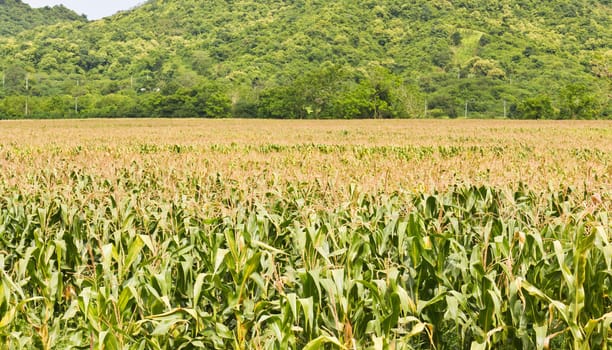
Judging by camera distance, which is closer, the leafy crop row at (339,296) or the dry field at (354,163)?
the leafy crop row at (339,296)

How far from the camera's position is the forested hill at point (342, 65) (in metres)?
106

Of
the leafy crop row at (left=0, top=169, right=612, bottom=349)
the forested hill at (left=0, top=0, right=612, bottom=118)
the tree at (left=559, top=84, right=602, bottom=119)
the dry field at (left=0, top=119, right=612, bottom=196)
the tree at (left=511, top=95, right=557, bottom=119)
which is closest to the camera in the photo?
the leafy crop row at (left=0, top=169, right=612, bottom=349)

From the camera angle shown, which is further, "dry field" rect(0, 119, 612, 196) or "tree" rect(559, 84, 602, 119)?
"tree" rect(559, 84, 602, 119)

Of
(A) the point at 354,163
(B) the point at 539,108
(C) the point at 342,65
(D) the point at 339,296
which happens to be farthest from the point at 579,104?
(D) the point at 339,296

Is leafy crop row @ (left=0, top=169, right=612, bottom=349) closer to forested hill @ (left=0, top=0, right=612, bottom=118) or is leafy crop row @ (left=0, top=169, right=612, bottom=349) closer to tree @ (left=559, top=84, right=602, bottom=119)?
forested hill @ (left=0, top=0, right=612, bottom=118)

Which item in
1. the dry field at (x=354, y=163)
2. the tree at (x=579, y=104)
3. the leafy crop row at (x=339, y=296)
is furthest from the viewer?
the tree at (x=579, y=104)

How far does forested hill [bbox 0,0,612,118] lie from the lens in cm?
10600

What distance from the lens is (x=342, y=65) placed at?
497 feet

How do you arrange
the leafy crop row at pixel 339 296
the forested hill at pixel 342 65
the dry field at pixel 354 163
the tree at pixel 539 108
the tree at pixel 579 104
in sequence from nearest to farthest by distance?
the leafy crop row at pixel 339 296
the dry field at pixel 354 163
the tree at pixel 579 104
the tree at pixel 539 108
the forested hill at pixel 342 65

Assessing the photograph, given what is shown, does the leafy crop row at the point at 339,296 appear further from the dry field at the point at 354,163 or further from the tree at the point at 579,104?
the tree at the point at 579,104

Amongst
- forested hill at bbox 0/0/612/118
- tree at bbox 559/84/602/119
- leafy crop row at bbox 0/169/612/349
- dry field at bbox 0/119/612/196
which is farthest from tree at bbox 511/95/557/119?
leafy crop row at bbox 0/169/612/349

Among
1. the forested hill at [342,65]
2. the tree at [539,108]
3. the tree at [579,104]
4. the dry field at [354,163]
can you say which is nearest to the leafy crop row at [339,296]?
the dry field at [354,163]

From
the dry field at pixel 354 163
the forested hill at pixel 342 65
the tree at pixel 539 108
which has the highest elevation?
the forested hill at pixel 342 65

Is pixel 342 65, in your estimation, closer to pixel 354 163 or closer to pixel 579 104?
pixel 579 104
